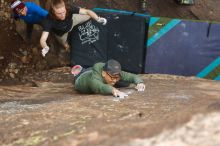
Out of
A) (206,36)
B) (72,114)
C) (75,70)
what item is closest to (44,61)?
(75,70)

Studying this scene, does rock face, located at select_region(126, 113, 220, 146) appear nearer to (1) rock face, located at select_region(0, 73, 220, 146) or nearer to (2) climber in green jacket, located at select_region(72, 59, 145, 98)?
(1) rock face, located at select_region(0, 73, 220, 146)

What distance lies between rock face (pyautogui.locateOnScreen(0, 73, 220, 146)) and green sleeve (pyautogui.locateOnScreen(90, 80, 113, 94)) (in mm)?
155

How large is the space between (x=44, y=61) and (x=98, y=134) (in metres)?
7.23

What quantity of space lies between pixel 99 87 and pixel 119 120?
231cm

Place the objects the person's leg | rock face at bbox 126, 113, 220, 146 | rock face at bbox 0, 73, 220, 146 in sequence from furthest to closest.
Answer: the person's leg < rock face at bbox 0, 73, 220, 146 < rock face at bbox 126, 113, 220, 146

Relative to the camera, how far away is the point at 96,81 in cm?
625

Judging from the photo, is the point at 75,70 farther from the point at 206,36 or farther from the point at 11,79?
the point at 206,36

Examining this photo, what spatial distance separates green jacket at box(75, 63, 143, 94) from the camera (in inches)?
239

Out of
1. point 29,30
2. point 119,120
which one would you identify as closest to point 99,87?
point 119,120

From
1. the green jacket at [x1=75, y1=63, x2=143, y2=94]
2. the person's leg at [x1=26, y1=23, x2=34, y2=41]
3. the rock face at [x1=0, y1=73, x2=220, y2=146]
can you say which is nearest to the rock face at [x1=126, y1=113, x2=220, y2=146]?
the rock face at [x1=0, y1=73, x2=220, y2=146]

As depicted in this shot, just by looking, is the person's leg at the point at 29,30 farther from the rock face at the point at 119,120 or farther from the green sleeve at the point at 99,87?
the green sleeve at the point at 99,87

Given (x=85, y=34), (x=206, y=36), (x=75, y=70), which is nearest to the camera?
(x=75, y=70)

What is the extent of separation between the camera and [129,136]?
2939mm

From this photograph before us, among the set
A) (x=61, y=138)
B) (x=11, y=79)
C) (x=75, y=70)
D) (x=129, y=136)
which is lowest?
(x=11, y=79)
